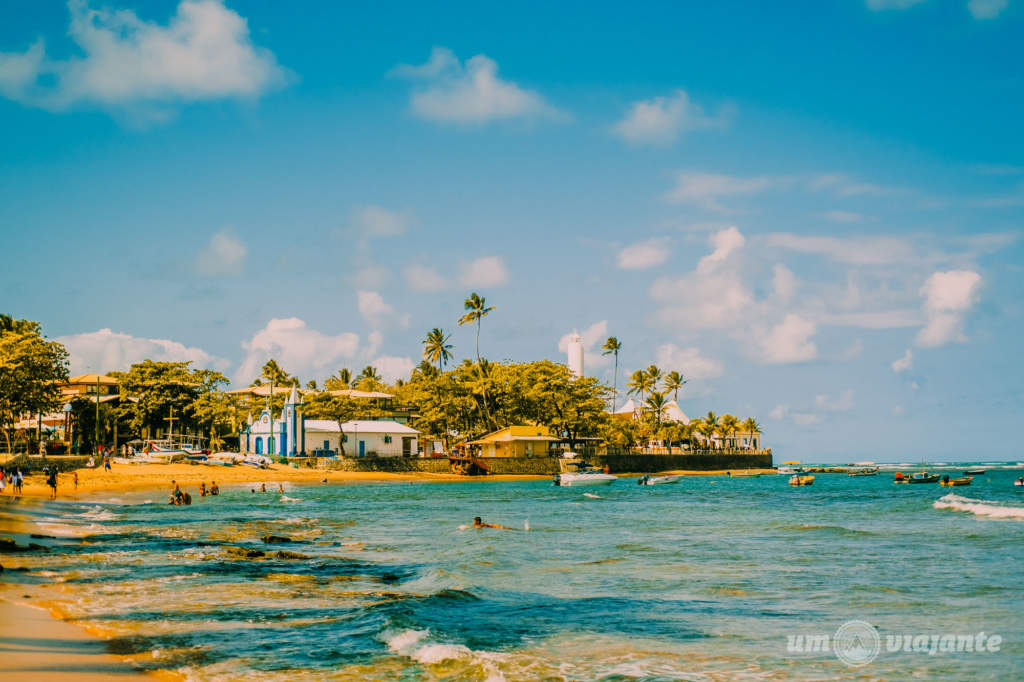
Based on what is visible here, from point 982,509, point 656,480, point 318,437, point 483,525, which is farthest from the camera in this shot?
point 318,437

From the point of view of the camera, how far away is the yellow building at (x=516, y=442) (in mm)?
95250

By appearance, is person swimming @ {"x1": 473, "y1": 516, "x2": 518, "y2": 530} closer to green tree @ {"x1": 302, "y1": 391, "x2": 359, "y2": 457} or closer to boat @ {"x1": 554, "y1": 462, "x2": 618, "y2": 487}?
boat @ {"x1": 554, "y1": 462, "x2": 618, "y2": 487}

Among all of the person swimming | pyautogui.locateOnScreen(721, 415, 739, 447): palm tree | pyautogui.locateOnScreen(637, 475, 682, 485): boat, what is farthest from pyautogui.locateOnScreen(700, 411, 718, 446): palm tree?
the person swimming

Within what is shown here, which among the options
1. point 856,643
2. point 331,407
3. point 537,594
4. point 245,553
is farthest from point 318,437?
point 856,643

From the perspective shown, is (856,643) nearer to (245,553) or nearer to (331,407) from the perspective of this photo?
(245,553)

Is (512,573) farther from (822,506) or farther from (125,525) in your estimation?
(822,506)

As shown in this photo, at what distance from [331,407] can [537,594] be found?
7929cm

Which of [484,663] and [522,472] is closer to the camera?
[484,663]

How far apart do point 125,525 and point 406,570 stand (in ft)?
55.4

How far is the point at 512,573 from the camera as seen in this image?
75.7ft

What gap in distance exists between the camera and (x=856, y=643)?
14758 mm

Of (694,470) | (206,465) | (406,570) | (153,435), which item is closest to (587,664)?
(406,570)

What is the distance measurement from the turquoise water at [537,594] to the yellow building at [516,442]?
2226 inches

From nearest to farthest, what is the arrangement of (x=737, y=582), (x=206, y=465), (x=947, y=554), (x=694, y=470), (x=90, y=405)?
(x=737, y=582) → (x=947, y=554) → (x=206, y=465) → (x=90, y=405) → (x=694, y=470)
